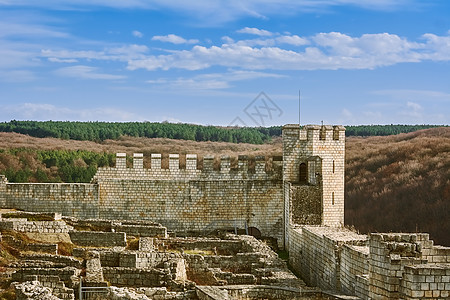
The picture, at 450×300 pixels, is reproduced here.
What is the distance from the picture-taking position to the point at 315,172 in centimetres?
2925

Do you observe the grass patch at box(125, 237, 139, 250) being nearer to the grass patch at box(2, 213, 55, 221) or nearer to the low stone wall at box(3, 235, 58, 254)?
the low stone wall at box(3, 235, 58, 254)

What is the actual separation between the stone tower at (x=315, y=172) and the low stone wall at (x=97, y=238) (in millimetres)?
6804

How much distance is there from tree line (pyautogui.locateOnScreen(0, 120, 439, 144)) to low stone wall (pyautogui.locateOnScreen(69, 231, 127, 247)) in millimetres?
63371

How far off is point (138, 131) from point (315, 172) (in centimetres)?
6590

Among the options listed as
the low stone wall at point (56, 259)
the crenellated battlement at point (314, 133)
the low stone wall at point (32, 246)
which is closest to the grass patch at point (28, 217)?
the low stone wall at point (32, 246)

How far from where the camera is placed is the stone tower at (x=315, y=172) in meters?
28.7

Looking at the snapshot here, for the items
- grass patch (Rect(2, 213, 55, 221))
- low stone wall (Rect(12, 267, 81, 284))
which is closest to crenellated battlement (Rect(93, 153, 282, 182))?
grass patch (Rect(2, 213, 55, 221))

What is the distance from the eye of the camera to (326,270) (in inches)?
830

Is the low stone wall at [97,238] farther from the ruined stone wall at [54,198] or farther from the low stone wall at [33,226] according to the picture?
the ruined stone wall at [54,198]

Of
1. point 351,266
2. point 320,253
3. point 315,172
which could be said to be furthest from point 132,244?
point 351,266

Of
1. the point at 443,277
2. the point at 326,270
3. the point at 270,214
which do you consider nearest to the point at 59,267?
the point at 326,270

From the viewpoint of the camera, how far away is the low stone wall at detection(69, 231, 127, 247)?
81.8 ft

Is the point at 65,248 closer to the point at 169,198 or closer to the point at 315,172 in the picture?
the point at 169,198

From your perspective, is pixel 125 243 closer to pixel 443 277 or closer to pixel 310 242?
pixel 310 242
